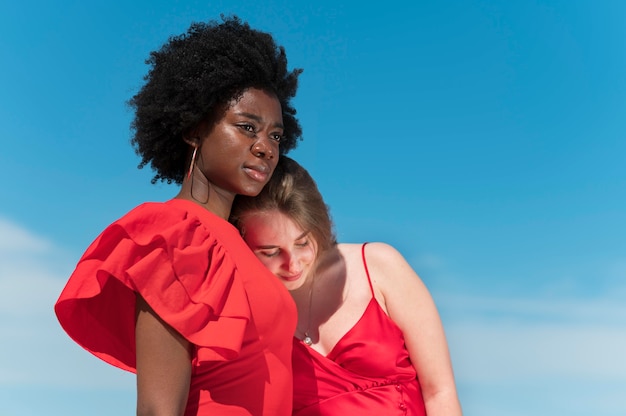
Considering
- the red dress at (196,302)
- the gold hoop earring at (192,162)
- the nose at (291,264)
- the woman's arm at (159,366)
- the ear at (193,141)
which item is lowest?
the woman's arm at (159,366)

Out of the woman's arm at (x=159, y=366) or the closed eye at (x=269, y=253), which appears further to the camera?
the closed eye at (x=269, y=253)

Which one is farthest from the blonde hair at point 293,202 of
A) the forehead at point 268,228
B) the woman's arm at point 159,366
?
the woman's arm at point 159,366

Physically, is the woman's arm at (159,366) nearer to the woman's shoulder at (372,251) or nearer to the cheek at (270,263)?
the cheek at (270,263)

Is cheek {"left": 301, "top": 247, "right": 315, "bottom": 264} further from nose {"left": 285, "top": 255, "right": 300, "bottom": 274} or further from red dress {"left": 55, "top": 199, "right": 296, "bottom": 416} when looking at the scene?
red dress {"left": 55, "top": 199, "right": 296, "bottom": 416}

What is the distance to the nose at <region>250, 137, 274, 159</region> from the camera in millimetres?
2643

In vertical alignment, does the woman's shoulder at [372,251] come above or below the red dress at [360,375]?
above

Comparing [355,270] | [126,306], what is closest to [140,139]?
[126,306]

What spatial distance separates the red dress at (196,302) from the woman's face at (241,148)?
17 centimetres

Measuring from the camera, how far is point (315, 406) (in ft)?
10.7

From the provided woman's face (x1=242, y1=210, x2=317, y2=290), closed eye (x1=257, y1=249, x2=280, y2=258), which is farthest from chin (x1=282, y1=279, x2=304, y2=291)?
closed eye (x1=257, y1=249, x2=280, y2=258)

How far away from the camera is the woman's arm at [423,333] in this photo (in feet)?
10.6

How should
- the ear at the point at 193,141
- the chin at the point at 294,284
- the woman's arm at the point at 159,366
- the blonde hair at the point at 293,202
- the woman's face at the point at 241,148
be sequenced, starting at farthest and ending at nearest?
the chin at the point at 294,284
the blonde hair at the point at 293,202
the ear at the point at 193,141
the woman's face at the point at 241,148
the woman's arm at the point at 159,366

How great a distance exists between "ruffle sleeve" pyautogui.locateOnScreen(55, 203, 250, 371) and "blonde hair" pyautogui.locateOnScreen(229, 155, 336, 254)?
632mm

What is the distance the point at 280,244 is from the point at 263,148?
24.7 inches
